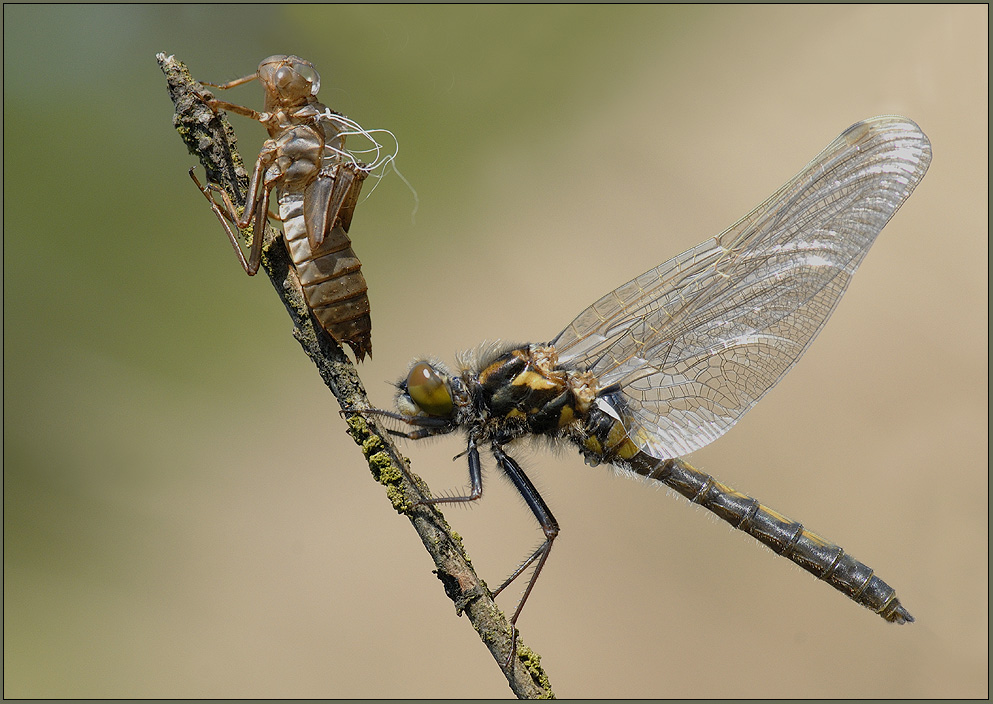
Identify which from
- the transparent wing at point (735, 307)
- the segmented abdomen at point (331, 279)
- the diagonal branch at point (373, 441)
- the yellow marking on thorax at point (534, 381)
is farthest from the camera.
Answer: the transparent wing at point (735, 307)

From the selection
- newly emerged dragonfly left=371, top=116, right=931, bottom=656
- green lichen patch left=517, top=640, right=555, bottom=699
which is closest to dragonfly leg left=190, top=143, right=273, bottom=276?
newly emerged dragonfly left=371, top=116, right=931, bottom=656

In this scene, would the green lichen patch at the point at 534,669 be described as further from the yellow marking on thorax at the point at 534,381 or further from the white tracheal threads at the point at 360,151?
the white tracheal threads at the point at 360,151

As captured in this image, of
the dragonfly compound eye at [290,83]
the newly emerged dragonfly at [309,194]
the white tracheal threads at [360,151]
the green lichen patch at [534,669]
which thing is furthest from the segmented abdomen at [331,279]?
the green lichen patch at [534,669]

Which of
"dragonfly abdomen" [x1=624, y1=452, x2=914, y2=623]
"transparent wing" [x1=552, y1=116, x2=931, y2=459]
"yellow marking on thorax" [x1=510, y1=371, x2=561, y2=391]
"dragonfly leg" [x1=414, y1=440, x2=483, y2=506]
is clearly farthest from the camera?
"dragonfly abdomen" [x1=624, y1=452, x2=914, y2=623]

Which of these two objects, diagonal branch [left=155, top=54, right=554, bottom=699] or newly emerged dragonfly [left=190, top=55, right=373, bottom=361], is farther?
newly emerged dragonfly [left=190, top=55, right=373, bottom=361]

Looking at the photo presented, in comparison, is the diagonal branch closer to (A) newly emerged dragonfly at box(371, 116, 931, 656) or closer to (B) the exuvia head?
(B) the exuvia head

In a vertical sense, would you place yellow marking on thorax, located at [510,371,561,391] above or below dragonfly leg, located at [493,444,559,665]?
above

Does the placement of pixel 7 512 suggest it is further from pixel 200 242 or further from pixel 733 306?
pixel 733 306

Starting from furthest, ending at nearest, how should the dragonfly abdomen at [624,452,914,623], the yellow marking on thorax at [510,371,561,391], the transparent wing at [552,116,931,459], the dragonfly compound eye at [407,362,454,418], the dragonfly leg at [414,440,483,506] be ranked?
the dragonfly abdomen at [624,452,914,623]
the transparent wing at [552,116,931,459]
the yellow marking on thorax at [510,371,561,391]
the dragonfly compound eye at [407,362,454,418]
the dragonfly leg at [414,440,483,506]

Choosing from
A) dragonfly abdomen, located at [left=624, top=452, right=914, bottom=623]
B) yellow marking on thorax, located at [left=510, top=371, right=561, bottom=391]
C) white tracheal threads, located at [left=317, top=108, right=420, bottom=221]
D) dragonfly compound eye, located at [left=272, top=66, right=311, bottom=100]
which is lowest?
dragonfly abdomen, located at [left=624, top=452, right=914, bottom=623]
